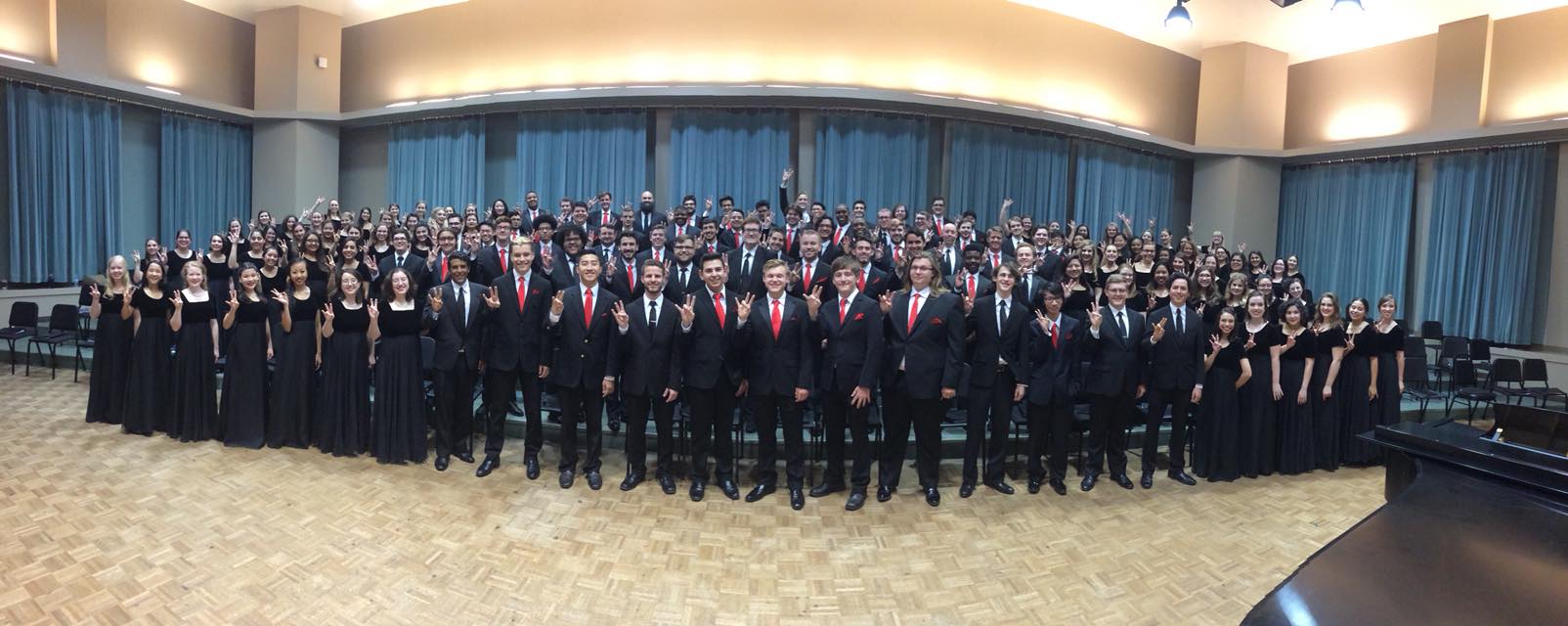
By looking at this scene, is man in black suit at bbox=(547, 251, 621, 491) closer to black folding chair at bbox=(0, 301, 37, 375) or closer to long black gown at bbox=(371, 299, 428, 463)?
long black gown at bbox=(371, 299, 428, 463)

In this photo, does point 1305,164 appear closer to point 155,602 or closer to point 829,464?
point 829,464

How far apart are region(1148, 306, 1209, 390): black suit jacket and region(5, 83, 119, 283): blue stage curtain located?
42.5 ft

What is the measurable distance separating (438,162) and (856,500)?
9.59 meters

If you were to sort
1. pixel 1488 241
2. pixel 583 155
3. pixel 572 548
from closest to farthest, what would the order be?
pixel 572 548 → pixel 1488 241 → pixel 583 155

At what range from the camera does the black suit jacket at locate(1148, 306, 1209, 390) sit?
500cm

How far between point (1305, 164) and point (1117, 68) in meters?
3.63

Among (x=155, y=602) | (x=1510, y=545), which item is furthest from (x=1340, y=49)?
(x=155, y=602)

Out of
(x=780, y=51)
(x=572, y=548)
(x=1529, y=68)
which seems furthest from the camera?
(x=780, y=51)

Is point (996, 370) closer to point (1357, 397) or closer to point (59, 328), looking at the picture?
point (1357, 397)

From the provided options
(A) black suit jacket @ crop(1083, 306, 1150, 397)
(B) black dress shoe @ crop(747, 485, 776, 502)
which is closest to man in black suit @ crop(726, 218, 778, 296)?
(B) black dress shoe @ crop(747, 485, 776, 502)

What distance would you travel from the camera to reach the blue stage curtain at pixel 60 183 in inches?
360

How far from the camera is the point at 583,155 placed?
34.0ft

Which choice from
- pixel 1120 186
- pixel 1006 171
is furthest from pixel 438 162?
pixel 1120 186

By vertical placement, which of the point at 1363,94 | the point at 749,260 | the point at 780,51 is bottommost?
the point at 749,260
